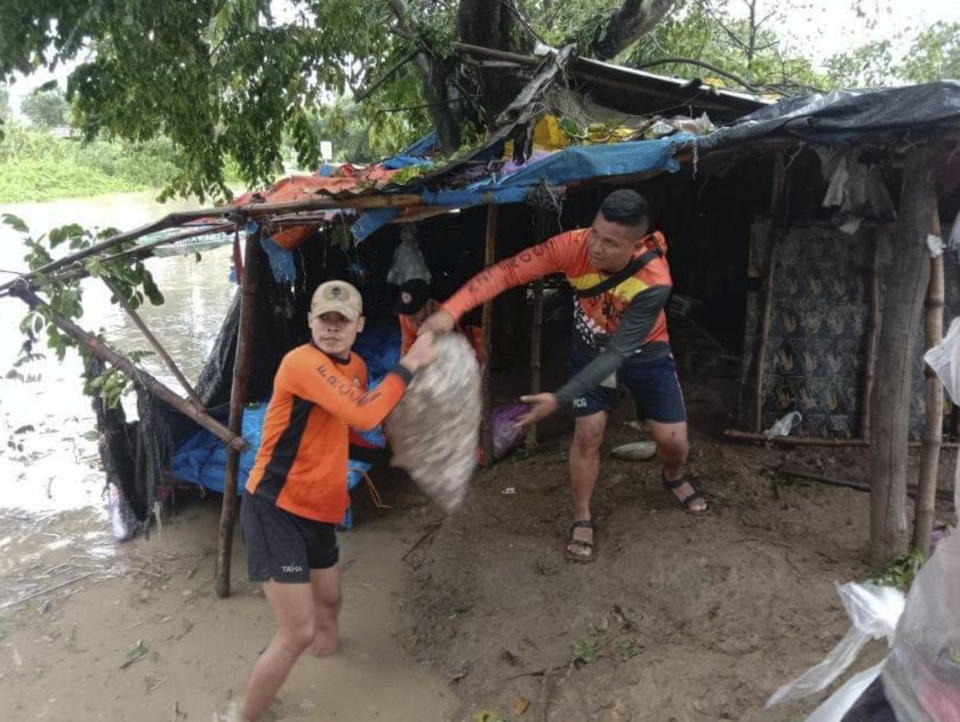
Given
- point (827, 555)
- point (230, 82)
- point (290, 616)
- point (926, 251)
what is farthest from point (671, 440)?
point (230, 82)

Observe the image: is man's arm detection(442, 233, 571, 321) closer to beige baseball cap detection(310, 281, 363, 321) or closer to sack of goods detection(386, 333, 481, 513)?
sack of goods detection(386, 333, 481, 513)

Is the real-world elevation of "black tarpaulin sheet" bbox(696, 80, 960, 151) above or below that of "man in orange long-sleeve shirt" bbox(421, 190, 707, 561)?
above

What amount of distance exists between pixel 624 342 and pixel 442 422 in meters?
0.89

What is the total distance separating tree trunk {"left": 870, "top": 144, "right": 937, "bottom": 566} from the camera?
10.4ft

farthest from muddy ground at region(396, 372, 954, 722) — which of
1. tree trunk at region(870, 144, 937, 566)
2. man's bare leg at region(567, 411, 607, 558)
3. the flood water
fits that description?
the flood water

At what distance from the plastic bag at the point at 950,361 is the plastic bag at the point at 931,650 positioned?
1.10ft

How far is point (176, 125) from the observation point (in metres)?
6.20

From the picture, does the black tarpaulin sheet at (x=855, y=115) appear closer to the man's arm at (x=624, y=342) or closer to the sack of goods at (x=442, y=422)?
the man's arm at (x=624, y=342)

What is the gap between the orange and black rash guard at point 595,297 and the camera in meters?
2.97

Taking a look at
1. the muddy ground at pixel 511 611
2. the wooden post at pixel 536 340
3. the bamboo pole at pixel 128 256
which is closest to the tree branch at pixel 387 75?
the wooden post at pixel 536 340

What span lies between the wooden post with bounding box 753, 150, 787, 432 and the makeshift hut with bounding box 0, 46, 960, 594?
0.01 m

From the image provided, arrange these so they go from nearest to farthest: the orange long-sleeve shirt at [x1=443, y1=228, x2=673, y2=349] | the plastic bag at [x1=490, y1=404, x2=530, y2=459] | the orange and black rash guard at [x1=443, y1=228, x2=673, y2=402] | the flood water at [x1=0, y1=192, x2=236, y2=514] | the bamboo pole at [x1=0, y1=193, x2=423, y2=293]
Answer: the orange and black rash guard at [x1=443, y1=228, x2=673, y2=402] < the orange long-sleeve shirt at [x1=443, y1=228, x2=673, y2=349] < the bamboo pole at [x1=0, y1=193, x2=423, y2=293] < the plastic bag at [x1=490, y1=404, x2=530, y2=459] < the flood water at [x1=0, y1=192, x2=236, y2=514]

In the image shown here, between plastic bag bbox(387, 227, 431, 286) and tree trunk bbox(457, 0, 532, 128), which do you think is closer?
plastic bag bbox(387, 227, 431, 286)

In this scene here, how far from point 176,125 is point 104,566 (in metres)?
3.80
